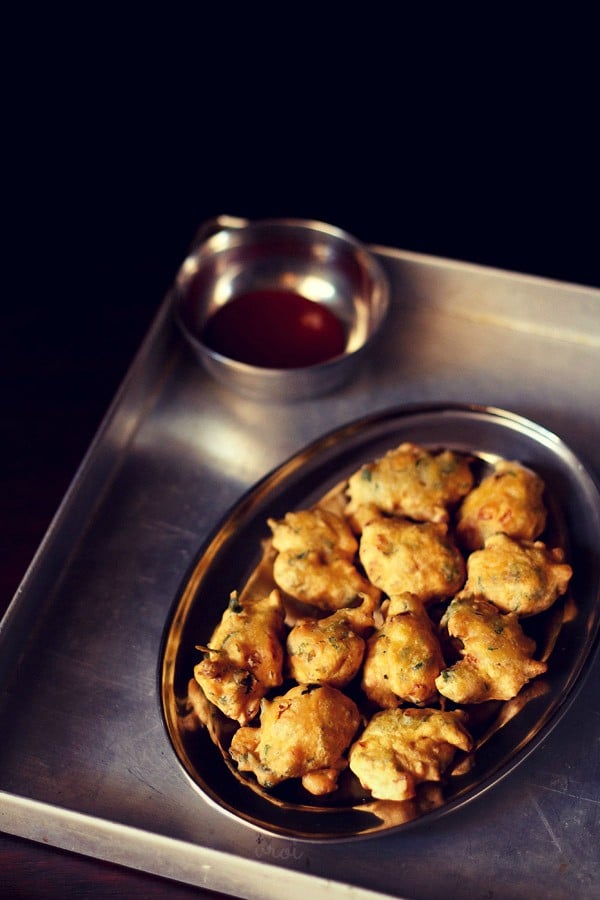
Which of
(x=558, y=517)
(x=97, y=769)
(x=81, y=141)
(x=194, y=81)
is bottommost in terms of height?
(x=97, y=769)

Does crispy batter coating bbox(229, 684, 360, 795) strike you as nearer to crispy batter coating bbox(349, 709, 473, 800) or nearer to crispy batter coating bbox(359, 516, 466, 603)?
crispy batter coating bbox(349, 709, 473, 800)

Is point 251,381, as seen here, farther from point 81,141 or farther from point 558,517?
point 81,141

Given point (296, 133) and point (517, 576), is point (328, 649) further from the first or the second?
point (296, 133)

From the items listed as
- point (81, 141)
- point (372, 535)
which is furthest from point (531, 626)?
point (81, 141)

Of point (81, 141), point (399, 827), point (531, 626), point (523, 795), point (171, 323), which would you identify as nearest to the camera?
point (399, 827)

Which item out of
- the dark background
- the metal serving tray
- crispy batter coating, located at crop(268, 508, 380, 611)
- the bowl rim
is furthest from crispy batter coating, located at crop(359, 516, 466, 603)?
the dark background

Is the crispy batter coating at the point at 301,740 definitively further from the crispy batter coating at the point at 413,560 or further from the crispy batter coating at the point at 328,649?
the crispy batter coating at the point at 413,560

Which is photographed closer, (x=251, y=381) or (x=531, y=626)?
(x=531, y=626)
